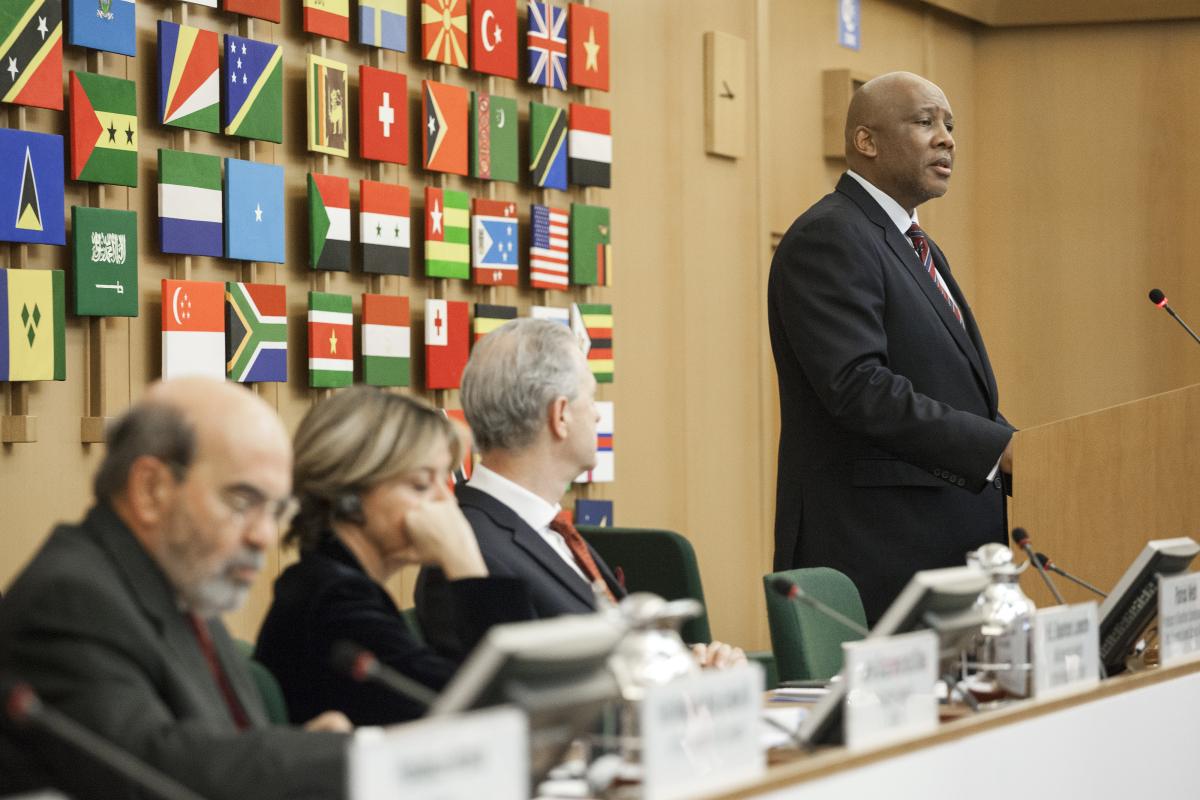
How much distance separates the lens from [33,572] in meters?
1.66

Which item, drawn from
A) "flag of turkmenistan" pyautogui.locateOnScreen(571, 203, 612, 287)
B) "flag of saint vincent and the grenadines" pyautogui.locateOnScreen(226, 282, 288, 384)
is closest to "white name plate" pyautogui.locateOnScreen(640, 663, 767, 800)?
"flag of saint vincent and the grenadines" pyautogui.locateOnScreen(226, 282, 288, 384)

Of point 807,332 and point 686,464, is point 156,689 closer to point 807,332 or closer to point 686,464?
point 807,332

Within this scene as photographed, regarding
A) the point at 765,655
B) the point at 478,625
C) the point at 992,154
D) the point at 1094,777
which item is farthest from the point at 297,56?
the point at 992,154

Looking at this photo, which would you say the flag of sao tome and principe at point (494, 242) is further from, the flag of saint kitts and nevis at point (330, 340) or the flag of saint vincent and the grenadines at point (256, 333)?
the flag of saint vincent and the grenadines at point (256, 333)

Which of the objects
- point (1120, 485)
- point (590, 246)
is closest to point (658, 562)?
point (1120, 485)

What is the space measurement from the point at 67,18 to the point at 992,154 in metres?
5.41

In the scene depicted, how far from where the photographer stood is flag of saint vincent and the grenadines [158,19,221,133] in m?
4.07

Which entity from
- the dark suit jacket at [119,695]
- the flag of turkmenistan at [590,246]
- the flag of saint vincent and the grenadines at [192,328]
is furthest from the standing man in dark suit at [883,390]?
the dark suit jacket at [119,695]

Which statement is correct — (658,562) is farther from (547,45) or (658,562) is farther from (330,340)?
(547,45)

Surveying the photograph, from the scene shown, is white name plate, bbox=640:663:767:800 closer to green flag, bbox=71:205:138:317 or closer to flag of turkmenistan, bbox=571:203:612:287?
green flag, bbox=71:205:138:317

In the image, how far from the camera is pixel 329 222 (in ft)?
15.0

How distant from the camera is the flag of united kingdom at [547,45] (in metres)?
5.37

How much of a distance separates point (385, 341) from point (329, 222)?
1.31 feet

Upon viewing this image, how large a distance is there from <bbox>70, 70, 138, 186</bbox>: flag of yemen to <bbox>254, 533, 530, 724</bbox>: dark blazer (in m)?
1.84
